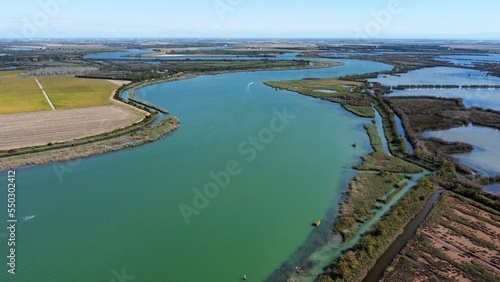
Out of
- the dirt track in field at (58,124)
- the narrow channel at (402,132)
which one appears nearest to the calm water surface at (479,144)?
the narrow channel at (402,132)

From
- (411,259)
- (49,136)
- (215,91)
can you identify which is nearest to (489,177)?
(411,259)

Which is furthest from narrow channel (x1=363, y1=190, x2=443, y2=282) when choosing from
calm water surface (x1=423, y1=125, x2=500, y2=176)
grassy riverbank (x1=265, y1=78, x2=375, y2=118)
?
grassy riverbank (x1=265, y1=78, x2=375, y2=118)

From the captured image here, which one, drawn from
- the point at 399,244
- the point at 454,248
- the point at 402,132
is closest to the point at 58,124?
the point at 399,244

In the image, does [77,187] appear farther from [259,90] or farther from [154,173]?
[259,90]

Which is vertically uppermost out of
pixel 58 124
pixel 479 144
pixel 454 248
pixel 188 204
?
pixel 479 144

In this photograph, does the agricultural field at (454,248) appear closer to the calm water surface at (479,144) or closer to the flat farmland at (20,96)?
the calm water surface at (479,144)

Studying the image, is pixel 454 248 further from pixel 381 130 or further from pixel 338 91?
pixel 338 91

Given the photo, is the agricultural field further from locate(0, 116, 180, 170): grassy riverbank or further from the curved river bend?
locate(0, 116, 180, 170): grassy riverbank
